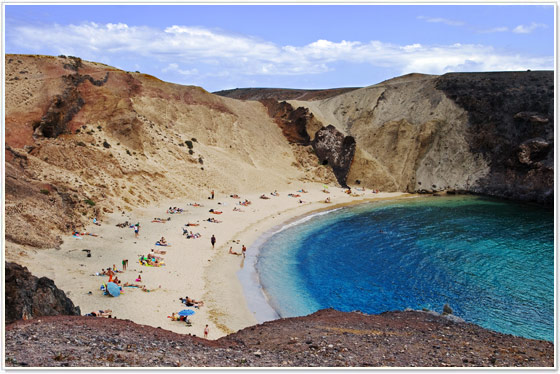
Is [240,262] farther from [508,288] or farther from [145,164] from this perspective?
[145,164]

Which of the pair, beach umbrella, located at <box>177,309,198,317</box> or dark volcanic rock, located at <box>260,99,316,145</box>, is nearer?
beach umbrella, located at <box>177,309,198,317</box>

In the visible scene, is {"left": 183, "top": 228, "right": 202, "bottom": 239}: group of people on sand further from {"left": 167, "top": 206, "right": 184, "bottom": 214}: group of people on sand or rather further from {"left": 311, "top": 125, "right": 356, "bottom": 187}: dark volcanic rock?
{"left": 311, "top": 125, "right": 356, "bottom": 187}: dark volcanic rock

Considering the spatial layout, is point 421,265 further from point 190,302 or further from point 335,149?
point 335,149

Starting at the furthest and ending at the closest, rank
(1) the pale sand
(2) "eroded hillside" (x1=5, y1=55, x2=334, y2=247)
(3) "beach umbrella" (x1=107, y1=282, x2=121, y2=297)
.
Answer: (2) "eroded hillside" (x1=5, y1=55, x2=334, y2=247) → (3) "beach umbrella" (x1=107, y1=282, x2=121, y2=297) → (1) the pale sand

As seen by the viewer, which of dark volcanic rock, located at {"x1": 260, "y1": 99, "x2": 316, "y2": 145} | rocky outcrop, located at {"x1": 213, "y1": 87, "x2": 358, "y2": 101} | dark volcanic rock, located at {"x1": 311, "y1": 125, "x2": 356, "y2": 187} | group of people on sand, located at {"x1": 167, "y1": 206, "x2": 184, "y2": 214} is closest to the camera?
group of people on sand, located at {"x1": 167, "y1": 206, "x2": 184, "y2": 214}

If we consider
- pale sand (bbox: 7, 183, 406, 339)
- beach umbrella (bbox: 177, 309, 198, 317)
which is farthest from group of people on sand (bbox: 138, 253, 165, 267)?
beach umbrella (bbox: 177, 309, 198, 317)

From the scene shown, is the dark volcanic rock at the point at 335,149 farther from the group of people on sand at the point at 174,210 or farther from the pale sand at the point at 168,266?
the group of people on sand at the point at 174,210
